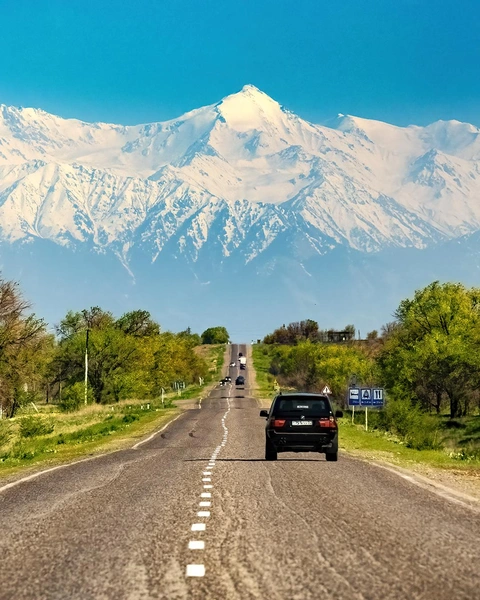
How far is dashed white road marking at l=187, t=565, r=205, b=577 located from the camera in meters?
9.18

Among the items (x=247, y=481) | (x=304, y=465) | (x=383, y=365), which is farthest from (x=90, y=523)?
(x=383, y=365)

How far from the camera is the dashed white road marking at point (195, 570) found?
9.18 metres

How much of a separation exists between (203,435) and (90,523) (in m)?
31.0

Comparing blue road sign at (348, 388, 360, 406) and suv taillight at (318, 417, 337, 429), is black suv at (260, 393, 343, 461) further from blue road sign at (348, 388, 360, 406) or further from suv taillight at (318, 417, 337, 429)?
blue road sign at (348, 388, 360, 406)

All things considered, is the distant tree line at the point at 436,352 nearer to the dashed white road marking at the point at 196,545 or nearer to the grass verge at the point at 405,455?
the grass verge at the point at 405,455

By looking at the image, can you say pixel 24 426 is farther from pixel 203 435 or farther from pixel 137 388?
pixel 137 388

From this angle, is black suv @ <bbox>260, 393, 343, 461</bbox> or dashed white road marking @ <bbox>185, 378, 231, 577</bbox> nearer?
dashed white road marking @ <bbox>185, 378, 231, 577</bbox>

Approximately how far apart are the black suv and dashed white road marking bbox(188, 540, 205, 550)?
13852mm

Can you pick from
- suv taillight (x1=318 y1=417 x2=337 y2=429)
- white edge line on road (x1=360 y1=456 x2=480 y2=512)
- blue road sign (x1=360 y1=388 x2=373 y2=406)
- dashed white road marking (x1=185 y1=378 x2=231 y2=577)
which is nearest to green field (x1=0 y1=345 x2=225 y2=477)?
dashed white road marking (x1=185 y1=378 x2=231 y2=577)

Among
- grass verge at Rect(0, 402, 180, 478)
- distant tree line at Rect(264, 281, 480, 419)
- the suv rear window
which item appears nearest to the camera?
the suv rear window

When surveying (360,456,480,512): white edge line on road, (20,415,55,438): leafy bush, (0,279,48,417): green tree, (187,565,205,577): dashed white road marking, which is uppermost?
(0,279,48,417): green tree

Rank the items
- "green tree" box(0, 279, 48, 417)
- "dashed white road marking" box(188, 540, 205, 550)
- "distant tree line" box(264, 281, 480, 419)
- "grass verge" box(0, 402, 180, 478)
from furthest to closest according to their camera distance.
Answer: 1. "distant tree line" box(264, 281, 480, 419)
2. "green tree" box(0, 279, 48, 417)
3. "grass verge" box(0, 402, 180, 478)
4. "dashed white road marking" box(188, 540, 205, 550)

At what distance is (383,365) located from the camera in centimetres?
9119

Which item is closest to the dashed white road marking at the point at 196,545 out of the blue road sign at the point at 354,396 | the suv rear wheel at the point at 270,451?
the suv rear wheel at the point at 270,451
